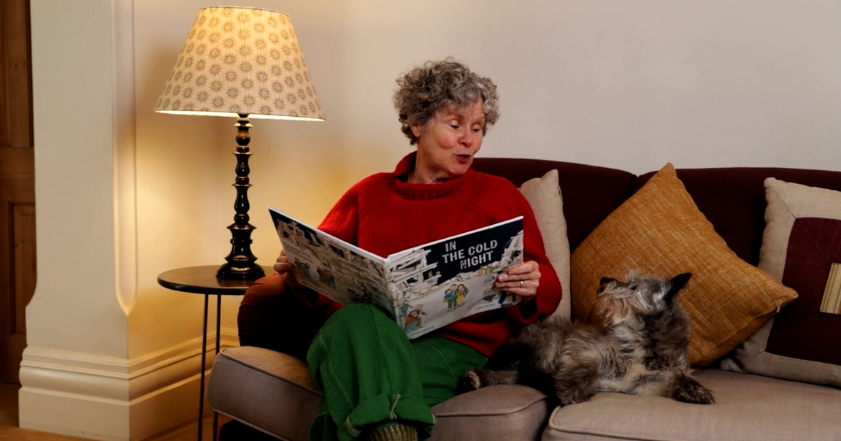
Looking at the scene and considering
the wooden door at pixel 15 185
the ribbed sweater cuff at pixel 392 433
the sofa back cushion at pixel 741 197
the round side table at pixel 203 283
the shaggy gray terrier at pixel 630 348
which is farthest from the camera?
the wooden door at pixel 15 185

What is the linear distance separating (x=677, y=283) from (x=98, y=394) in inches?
82.5

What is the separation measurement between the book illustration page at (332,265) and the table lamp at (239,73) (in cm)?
79

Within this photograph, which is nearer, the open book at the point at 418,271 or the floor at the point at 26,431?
the open book at the point at 418,271

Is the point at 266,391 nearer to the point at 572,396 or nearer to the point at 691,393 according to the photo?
the point at 572,396

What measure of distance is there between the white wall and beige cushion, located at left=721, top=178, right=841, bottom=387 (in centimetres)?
54

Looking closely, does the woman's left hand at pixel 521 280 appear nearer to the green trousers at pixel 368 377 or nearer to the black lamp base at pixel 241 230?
the green trousers at pixel 368 377

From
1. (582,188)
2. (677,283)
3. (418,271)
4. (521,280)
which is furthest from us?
(582,188)

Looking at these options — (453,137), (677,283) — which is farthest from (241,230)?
(677,283)

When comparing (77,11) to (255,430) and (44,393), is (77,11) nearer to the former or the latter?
(44,393)

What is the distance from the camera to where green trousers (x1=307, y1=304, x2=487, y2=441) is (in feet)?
4.78

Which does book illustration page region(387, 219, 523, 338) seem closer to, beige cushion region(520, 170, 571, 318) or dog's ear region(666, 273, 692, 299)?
dog's ear region(666, 273, 692, 299)

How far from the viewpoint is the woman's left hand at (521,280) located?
1.74m

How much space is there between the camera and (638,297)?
1.71 m

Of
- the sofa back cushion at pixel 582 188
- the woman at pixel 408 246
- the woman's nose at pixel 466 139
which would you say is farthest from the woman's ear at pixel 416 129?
the sofa back cushion at pixel 582 188
